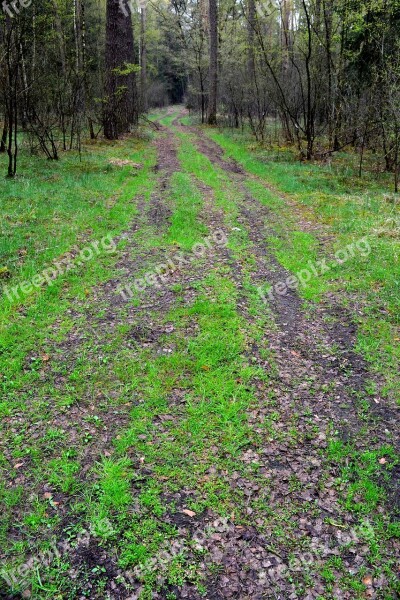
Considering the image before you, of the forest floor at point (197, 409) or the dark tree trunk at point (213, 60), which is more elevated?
the dark tree trunk at point (213, 60)

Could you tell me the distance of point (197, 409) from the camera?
424 centimetres

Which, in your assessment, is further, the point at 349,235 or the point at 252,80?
the point at 252,80

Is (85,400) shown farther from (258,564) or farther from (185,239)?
(185,239)

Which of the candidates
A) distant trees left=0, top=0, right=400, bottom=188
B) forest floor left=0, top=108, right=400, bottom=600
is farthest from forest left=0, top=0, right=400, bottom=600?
distant trees left=0, top=0, right=400, bottom=188

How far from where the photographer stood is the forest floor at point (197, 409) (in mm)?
2938

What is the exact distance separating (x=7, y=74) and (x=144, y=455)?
10.8 metres

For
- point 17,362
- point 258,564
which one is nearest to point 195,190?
point 17,362

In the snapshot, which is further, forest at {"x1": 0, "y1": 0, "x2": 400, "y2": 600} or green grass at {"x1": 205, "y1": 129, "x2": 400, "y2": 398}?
green grass at {"x1": 205, "y1": 129, "x2": 400, "y2": 398}

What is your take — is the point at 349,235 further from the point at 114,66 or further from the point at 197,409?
the point at 114,66

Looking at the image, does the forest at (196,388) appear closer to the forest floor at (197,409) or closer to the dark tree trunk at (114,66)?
the forest floor at (197,409)

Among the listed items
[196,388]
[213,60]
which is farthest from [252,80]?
[196,388]

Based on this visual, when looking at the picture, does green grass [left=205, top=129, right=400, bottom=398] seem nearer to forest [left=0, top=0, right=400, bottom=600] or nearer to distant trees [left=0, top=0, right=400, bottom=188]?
forest [left=0, top=0, right=400, bottom=600]

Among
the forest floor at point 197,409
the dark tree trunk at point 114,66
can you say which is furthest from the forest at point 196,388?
the dark tree trunk at point 114,66

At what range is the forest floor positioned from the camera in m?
2.94
